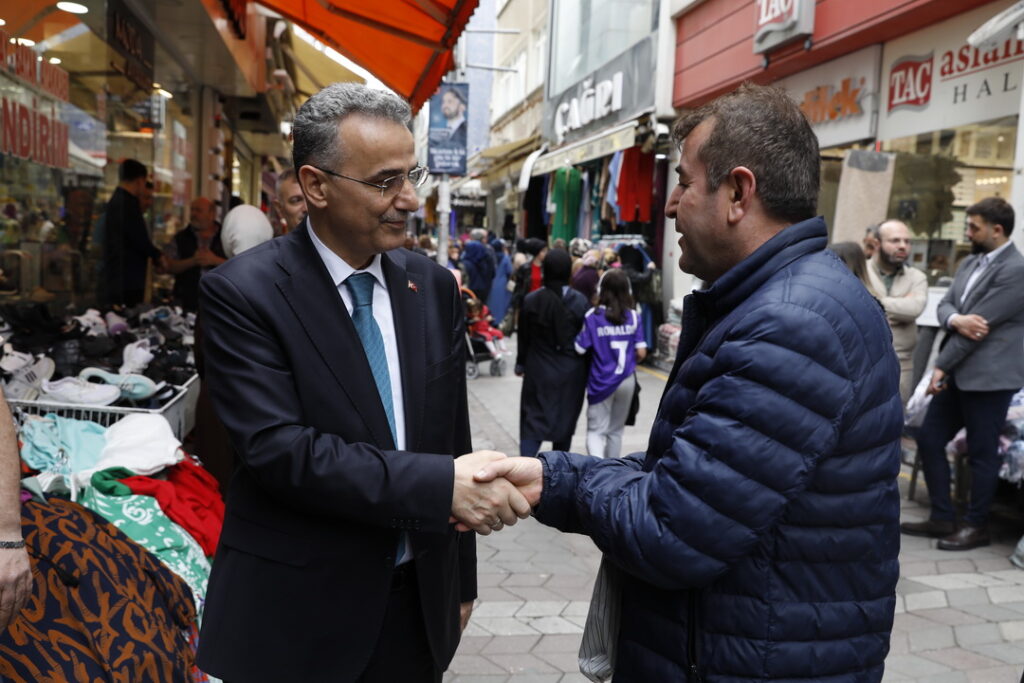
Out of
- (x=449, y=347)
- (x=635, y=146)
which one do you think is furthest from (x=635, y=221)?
(x=449, y=347)

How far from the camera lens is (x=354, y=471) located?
6.16ft

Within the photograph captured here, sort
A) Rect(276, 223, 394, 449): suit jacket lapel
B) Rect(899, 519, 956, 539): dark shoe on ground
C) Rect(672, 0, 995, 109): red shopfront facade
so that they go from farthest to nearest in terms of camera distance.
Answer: Rect(672, 0, 995, 109): red shopfront facade < Rect(899, 519, 956, 539): dark shoe on ground < Rect(276, 223, 394, 449): suit jacket lapel

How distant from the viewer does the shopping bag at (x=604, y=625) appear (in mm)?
1908

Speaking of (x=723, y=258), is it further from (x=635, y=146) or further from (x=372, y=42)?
(x=635, y=146)

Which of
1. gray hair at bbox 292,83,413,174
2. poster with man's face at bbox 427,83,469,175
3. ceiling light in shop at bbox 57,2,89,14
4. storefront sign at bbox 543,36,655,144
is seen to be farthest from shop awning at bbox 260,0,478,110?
storefront sign at bbox 543,36,655,144

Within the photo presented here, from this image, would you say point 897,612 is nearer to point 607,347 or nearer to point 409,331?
point 607,347

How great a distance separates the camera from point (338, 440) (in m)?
1.92

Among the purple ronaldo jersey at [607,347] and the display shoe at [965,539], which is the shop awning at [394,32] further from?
the display shoe at [965,539]

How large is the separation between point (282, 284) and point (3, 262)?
4.59 metres

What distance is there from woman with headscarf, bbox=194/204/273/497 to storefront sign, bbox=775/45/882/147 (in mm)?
6109

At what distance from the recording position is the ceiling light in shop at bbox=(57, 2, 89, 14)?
235 inches

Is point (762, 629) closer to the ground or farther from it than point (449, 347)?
closer to the ground

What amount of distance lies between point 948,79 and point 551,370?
188 inches

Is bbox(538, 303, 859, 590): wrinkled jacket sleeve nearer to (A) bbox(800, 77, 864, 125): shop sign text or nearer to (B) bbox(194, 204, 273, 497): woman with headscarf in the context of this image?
(B) bbox(194, 204, 273, 497): woman with headscarf
